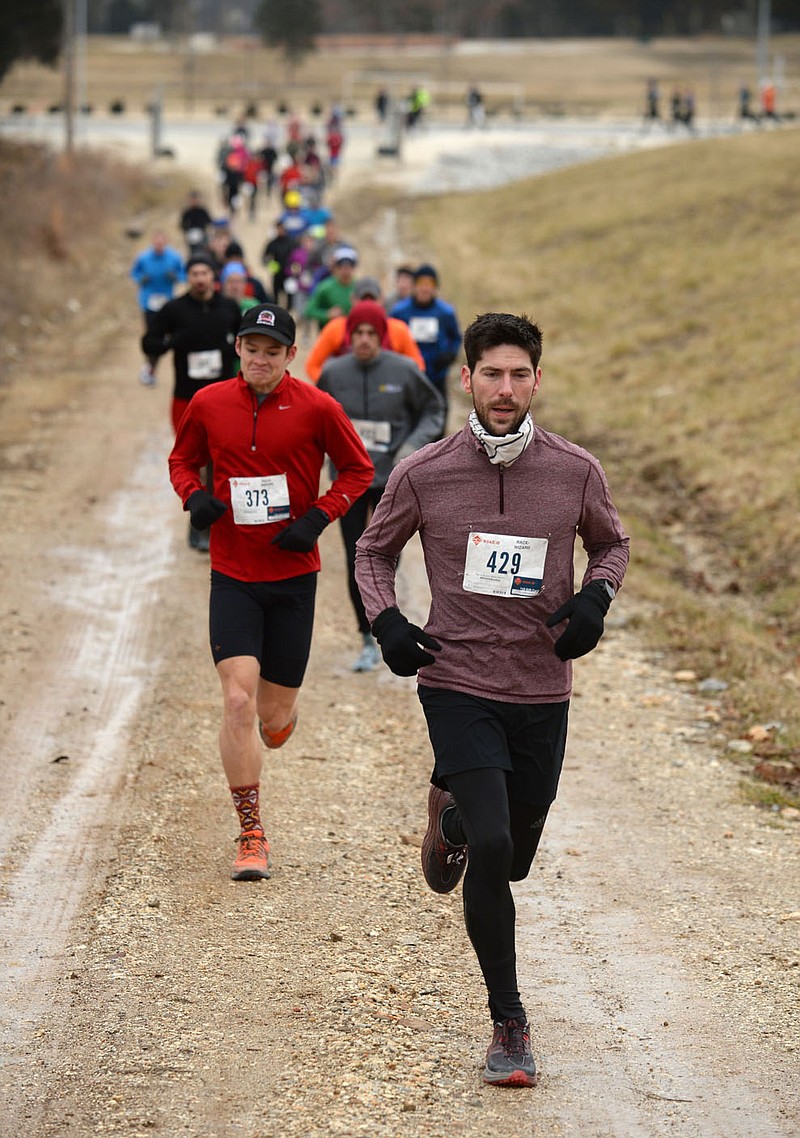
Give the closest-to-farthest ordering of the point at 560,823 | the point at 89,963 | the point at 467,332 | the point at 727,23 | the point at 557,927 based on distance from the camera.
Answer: the point at 467,332 < the point at 89,963 < the point at 557,927 < the point at 560,823 < the point at 727,23

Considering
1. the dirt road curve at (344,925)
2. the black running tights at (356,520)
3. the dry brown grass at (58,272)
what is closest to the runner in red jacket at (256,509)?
the dirt road curve at (344,925)

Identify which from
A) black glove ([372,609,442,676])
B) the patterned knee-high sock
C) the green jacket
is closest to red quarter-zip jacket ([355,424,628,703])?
black glove ([372,609,442,676])

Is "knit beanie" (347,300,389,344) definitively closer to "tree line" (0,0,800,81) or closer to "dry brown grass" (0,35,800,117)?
"dry brown grass" (0,35,800,117)

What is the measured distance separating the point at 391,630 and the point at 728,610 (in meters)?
8.06

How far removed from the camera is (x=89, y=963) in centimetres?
593

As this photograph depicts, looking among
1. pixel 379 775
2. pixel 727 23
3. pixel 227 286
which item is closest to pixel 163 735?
pixel 379 775

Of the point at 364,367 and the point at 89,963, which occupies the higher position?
the point at 364,367

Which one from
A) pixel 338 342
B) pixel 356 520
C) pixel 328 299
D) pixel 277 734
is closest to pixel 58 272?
pixel 328 299

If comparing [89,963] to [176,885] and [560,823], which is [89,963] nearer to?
[176,885]

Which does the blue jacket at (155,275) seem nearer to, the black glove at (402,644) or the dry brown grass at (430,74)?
the black glove at (402,644)

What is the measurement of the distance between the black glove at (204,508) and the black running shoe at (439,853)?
176 centimetres

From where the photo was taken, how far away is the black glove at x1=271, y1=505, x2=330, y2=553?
662 centimetres

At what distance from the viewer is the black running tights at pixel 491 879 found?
4.78 meters

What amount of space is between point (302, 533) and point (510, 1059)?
2.49 metres
